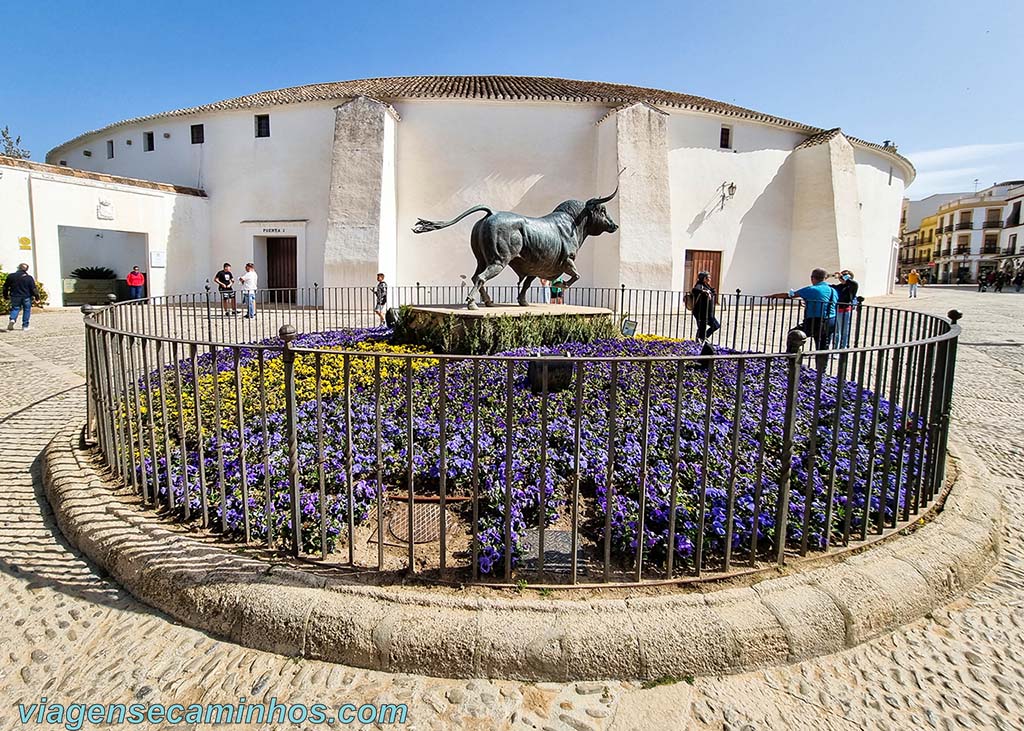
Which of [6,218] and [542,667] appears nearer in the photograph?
[542,667]

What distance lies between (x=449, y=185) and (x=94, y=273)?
1558 cm

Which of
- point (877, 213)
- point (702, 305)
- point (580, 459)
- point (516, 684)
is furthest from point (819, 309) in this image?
point (877, 213)

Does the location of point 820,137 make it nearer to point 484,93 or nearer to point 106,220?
point 484,93

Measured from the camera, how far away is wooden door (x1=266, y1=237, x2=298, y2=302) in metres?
21.4

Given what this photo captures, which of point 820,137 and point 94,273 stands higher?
point 820,137

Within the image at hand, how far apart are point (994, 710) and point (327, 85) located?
2768cm

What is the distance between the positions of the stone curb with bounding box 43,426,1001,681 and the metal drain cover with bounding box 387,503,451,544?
0.63 meters

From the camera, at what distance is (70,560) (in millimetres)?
2990

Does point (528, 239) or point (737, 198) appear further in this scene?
point (737, 198)

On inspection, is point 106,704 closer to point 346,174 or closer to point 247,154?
point 346,174

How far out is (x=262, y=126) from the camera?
21.3 meters

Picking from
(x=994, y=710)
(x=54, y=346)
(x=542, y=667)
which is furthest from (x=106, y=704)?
(x=54, y=346)

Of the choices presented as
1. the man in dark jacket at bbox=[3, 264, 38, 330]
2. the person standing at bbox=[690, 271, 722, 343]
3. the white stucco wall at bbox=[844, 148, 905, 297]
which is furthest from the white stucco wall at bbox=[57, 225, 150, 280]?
the white stucco wall at bbox=[844, 148, 905, 297]

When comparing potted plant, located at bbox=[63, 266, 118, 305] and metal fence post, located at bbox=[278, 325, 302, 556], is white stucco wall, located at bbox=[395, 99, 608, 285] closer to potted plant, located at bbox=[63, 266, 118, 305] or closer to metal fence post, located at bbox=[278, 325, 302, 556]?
potted plant, located at bbox=[63, 266, 118, 305]
